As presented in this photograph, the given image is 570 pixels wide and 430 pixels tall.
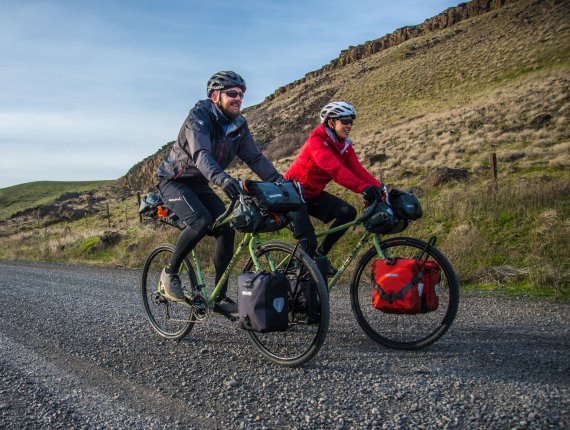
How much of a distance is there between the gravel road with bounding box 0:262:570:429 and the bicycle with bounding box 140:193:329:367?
15cm

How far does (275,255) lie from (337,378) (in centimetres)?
A: 117

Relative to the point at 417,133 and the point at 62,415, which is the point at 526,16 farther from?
the point at 62,415

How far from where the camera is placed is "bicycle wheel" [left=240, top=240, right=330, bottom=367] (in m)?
3.89

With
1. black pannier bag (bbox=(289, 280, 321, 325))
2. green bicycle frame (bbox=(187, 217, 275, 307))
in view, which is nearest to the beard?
green bicycle frame (bbox=(187, 217, 275, 307))

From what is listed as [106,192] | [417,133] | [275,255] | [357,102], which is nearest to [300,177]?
[275,255]

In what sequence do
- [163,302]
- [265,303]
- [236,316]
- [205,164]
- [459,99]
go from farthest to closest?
[459,99]
[163,302]
[236,316]
[205,164]
[265,303]

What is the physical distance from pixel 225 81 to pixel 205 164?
0.86 metres

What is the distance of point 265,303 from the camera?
4.00 meters

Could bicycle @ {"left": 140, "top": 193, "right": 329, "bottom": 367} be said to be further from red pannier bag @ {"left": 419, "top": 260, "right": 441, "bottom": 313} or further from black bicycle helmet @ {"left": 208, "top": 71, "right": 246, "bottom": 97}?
black bicycle helmet @ {"left": 208, "top": 71, "right": 246, "bottom": 97}

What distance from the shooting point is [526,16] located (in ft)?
207

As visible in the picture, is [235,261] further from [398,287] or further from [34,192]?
[34,192]

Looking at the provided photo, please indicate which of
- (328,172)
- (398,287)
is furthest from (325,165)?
(398,287)

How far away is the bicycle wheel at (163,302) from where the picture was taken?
509 centimetres

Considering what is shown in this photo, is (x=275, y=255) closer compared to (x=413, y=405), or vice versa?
(x=413, y=405)
